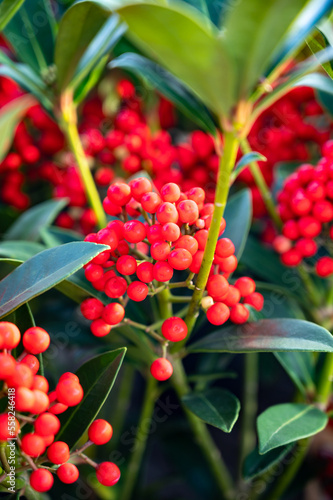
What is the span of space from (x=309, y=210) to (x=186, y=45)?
0.33m

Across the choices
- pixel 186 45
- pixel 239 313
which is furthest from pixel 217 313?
pixel 186 45

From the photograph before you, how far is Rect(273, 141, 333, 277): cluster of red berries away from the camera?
569 millimetres

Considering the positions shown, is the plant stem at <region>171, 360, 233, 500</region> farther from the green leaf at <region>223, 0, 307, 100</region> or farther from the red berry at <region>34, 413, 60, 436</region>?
the green leaf at <region>223, 0, 307, 100</region>

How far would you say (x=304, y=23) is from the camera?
1.28 ft

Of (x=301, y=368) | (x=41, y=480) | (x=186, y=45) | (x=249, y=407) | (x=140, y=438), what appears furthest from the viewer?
(x=249, y=407)

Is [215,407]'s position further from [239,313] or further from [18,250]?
[18,250]

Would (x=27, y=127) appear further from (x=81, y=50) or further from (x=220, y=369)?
(x=220, y=369)

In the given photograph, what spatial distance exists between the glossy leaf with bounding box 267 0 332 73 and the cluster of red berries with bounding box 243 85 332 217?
297mm

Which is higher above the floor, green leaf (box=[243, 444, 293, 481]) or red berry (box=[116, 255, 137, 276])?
red berry (box=[116, 255, 137, 276])

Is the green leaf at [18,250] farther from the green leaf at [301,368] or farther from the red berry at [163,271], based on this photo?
the green leaf at [301,368]

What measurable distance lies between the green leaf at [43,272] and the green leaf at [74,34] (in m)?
0.29

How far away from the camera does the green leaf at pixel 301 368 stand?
600mm

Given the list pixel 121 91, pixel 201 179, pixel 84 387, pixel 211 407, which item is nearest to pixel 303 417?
pixel 211 407

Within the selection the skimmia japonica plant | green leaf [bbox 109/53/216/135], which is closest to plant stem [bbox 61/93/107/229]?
the skimmia japonica plant
